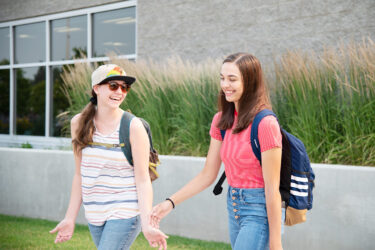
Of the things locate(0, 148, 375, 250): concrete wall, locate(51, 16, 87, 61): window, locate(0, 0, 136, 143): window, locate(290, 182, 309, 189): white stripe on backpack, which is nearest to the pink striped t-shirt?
locate(290, 182, 309, 189): white stripe on backpack

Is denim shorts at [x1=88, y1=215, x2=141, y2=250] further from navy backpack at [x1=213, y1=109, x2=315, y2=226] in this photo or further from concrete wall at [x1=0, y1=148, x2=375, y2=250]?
concrete wall at [x1=0, y1=148, x2=375, y2=250]

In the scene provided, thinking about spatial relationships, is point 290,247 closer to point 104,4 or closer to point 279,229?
point 279,229

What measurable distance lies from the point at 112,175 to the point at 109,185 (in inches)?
2.1

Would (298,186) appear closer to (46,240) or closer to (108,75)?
(108,75)

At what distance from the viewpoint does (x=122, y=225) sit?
245 centimetres

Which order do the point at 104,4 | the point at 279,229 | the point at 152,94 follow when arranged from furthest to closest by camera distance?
the point at 104,4 < the point at 152,94 < the point at 279,229

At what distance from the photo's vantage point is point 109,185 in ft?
8.12

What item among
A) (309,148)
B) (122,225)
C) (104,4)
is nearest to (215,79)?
(309,148)

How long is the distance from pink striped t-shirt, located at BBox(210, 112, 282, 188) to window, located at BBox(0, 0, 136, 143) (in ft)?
24.5

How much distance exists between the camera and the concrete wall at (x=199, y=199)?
444cm

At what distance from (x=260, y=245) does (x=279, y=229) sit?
11 cm

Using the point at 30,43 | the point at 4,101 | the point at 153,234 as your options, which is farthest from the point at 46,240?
the point at 4,101

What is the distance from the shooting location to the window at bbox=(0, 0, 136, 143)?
9828mm

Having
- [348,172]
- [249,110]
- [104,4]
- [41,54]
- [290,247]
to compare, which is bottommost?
[290,247]
